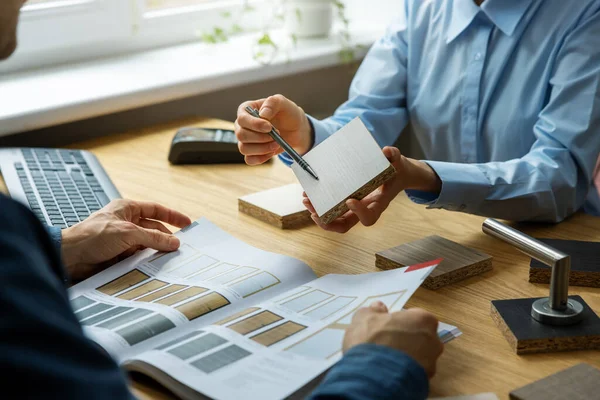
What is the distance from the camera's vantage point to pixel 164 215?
1229mm

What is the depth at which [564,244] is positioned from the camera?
1.14 meters

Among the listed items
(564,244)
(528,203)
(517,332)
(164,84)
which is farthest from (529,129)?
(164,84)

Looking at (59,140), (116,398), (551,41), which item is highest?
(551,41)

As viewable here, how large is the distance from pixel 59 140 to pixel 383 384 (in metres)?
1.34

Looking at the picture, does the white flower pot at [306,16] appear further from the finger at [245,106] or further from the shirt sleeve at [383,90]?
the finger at [245,106]

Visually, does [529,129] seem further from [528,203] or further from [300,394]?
[300,394]

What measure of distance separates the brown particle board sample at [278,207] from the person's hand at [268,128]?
2.5 inches

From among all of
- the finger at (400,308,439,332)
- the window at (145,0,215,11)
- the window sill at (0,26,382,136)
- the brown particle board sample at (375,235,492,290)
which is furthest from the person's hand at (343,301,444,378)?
the window at (145,0,215,11)

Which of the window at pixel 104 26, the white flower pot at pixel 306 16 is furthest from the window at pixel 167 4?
the white flower pot at pixel 306 16

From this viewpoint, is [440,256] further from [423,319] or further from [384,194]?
[423,319]

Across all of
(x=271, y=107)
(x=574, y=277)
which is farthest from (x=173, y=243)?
(x=574, y=277)

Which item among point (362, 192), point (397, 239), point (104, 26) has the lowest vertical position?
point (397, 239)

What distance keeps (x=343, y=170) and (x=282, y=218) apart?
18 cm

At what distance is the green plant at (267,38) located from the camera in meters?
2.14
